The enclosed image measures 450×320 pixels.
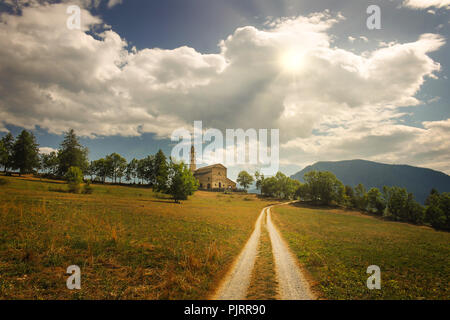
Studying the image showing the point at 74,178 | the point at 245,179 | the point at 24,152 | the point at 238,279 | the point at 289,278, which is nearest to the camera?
the point at 238,279

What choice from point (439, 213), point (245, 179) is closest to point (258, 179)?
point (245, 179)

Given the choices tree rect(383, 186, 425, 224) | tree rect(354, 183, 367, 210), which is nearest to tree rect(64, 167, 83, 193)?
tree rect(354, 183, 367, 210)

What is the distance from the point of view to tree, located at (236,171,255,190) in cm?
12825

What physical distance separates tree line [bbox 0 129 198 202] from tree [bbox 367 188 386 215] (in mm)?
83676

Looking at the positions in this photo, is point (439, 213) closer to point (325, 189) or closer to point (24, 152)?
point (325, 189)

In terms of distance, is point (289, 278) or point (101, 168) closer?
point (289, 278)

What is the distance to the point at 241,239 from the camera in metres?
17.4

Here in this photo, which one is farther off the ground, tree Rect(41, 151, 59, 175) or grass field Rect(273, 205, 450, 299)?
tree Rect(41, 151, 59, 175)

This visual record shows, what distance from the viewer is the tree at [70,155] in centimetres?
6719

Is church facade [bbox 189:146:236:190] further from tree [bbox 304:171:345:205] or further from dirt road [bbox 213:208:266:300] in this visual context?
dirt road [bbox 213:208:266:300]

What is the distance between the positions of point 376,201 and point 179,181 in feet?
Result: 296

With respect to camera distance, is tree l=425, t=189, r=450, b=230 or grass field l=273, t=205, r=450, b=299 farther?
tree l=425, t=189, r=450, b=230

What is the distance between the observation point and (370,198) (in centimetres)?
8444
